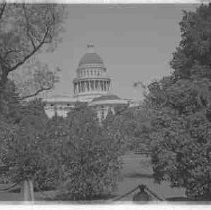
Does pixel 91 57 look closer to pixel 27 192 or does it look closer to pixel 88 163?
pixel 88 163

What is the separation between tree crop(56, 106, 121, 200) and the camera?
8711mm

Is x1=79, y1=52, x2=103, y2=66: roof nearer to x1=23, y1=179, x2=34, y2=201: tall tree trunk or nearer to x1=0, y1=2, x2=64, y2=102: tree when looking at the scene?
x1=0, y1=2, x2=64, y2=102: tree

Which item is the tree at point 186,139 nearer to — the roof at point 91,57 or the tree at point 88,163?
the tree at point 88,163

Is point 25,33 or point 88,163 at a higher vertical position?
point 25,33

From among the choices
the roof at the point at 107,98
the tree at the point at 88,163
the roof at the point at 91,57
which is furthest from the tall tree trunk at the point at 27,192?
the roof at the point at 107,98

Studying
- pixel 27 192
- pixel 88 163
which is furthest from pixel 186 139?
pixel 27 192

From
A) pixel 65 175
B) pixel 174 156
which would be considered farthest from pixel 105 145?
pixel 174 156

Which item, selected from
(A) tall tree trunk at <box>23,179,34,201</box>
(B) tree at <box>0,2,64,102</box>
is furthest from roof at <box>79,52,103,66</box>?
(A) tall tree trunk at <box>23,179,34,201</box>

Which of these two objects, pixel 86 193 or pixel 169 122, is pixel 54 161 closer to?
pixel 86 193

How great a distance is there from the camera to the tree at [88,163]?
8.71 meters

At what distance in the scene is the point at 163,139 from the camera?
307 inches

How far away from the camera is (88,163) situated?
8711 millimetres
